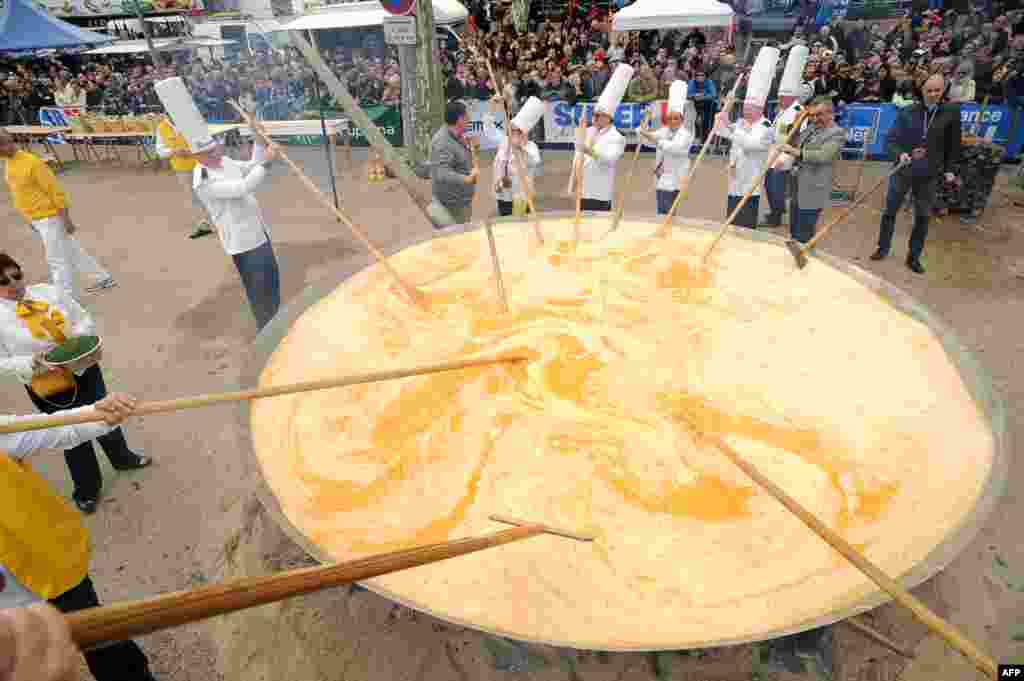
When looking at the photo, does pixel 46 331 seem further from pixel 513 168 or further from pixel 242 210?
pixel 513 168

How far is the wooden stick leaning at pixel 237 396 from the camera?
1936 mm

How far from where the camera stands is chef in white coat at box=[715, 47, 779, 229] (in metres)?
4.78

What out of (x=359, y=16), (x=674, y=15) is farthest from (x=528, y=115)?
(x=359, y=16)

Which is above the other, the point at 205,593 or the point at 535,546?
the point at 205,593

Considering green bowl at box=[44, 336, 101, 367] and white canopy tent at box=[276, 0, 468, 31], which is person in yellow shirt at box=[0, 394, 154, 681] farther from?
white canopy tent at box=[276, 0, 468, 31]

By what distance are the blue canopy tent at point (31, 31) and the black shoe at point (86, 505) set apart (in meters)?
15.4

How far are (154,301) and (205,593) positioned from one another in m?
6.41

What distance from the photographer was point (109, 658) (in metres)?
2.40

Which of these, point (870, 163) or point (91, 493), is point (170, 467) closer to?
point (91, 493)

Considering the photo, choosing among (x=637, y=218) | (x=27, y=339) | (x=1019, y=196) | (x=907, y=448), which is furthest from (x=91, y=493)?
(x=1019, y=196)

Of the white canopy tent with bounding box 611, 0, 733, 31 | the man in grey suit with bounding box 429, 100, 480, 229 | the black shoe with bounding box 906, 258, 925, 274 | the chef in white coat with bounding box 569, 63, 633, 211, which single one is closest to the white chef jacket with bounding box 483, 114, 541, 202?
the man in grey suit with bounding box 429, 100, 480, 229

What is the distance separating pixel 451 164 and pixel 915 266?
4725mm

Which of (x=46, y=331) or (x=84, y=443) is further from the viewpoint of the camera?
(x=84, y=443)

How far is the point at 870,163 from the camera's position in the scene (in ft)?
30.5
